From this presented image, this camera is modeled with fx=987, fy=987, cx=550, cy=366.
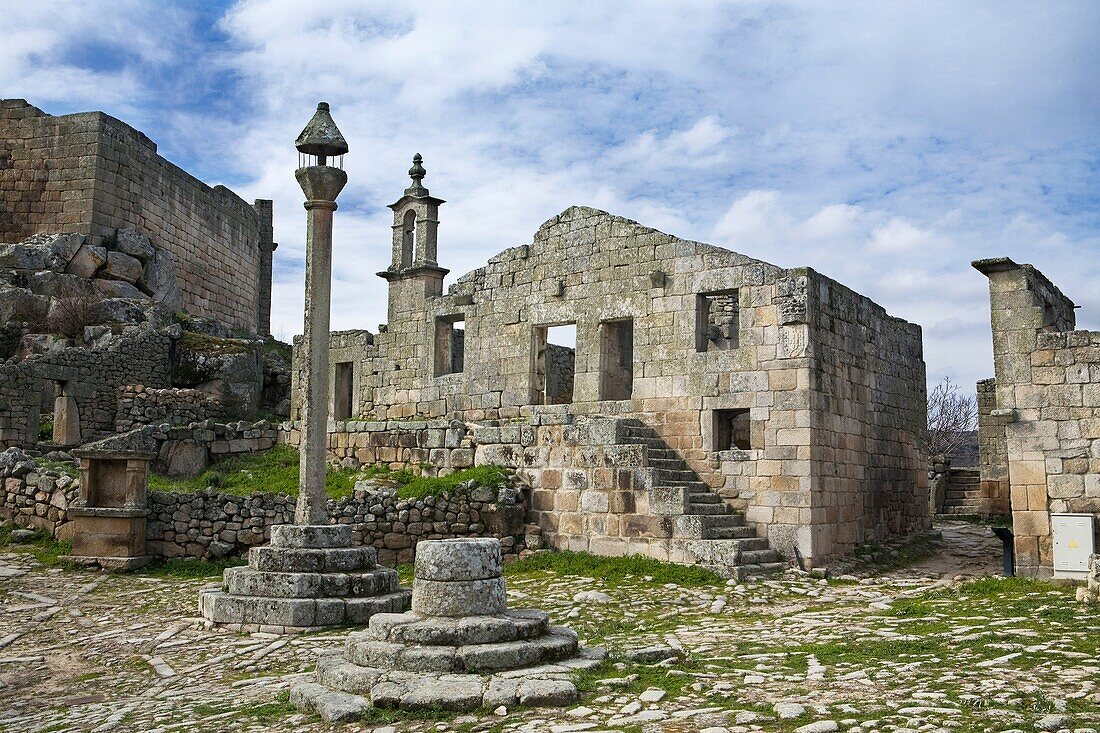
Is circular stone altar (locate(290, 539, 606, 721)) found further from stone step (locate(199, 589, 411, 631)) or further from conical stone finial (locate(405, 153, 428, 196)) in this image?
conical stone finial (locate(405, 153, 428, 196))

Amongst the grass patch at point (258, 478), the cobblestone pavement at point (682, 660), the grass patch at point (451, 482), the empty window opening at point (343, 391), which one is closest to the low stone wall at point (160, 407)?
the empty window opening at point (343, 391)

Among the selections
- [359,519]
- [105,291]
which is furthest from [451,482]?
[105,291]

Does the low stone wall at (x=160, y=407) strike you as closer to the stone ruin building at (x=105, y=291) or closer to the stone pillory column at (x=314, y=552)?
the stone ruin building at (x=105, y=291)

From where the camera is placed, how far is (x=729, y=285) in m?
14.9

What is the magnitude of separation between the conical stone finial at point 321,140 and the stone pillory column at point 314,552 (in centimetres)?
1

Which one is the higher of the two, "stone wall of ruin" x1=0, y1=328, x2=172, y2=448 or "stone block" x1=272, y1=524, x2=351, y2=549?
"stone wall of ruin" x1=0, y1=328, x2=172, y2=448

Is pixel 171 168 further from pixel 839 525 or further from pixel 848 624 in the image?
pixel 848 624

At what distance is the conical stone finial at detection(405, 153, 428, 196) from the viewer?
19.6 meters

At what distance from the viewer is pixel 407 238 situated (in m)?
20.0

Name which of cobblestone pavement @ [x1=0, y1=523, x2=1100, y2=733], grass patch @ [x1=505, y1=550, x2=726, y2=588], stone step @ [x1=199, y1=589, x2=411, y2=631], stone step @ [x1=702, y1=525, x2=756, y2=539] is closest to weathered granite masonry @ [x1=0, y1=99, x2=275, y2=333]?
cobblestone pavement @ [x1=0, y1=523, x2=1100, y2=733]

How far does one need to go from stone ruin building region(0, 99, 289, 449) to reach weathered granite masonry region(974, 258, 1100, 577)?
1664cm

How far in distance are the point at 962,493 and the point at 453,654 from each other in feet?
69.5

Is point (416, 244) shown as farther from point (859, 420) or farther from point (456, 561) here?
point (456, 561)

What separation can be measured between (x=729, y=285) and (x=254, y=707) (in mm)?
10148
